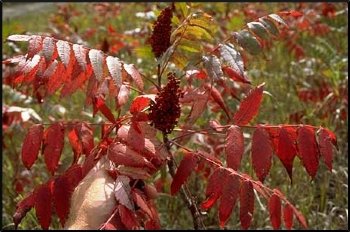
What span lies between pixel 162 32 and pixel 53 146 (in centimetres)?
40

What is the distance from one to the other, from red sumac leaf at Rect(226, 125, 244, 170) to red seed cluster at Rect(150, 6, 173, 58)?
0.33 meters

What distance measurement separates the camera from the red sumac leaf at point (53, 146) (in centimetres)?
129

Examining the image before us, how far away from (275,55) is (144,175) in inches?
125

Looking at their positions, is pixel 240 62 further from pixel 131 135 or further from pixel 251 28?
pixel 131 135

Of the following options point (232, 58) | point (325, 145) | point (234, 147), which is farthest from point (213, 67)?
point (325, 145)

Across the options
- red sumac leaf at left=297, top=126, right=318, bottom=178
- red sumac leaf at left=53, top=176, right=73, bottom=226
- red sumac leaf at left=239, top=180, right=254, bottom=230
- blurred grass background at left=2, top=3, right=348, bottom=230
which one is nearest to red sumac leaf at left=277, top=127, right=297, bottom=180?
red sumac leaf at left=297, top=126, right=318, bottom=178

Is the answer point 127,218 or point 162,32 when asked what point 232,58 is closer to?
point 162,32

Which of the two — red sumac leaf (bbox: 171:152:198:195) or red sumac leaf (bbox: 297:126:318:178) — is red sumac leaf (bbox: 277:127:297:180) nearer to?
red sumac leaf (bbox: 297:126:318:178)

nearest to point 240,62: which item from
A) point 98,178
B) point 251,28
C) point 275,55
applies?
point 251,28

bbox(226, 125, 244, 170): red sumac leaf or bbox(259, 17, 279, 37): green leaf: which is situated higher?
bbox(259, 17, 279, 37): green leaf

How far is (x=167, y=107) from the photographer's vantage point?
123cm

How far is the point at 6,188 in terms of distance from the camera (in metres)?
2.39

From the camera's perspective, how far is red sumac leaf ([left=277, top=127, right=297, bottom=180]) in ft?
4.00

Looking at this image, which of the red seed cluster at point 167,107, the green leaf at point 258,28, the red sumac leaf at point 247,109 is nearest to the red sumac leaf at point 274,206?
the red sumac leaf at point 247,109
